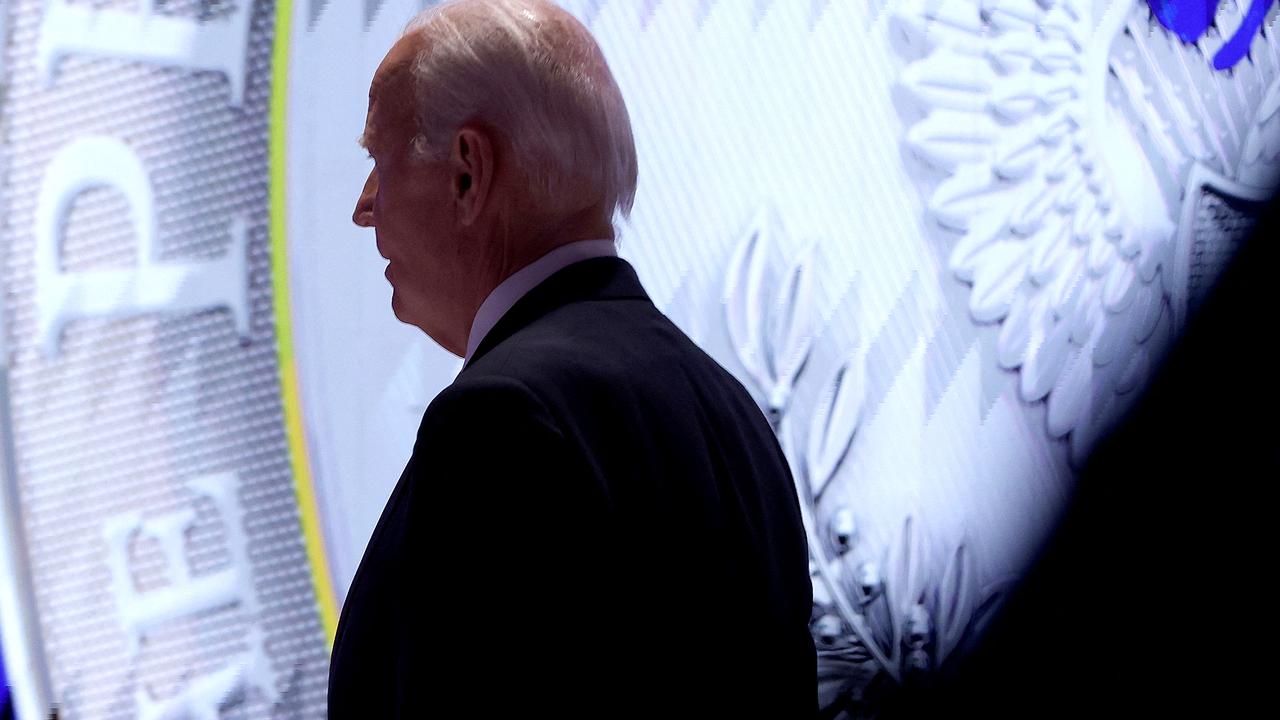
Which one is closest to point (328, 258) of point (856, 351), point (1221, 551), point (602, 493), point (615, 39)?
point (615, 39)

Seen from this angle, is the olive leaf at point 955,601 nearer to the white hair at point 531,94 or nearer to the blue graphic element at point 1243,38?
the blue graphic element at point 1243,38

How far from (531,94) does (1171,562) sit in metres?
1.44

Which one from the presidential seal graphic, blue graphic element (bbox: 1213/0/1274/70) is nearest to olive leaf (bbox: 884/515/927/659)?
the presidential seal graphic

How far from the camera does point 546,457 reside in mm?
622

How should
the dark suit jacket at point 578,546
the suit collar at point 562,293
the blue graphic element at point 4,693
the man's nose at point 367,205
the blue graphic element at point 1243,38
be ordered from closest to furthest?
the dark suit jacket at point 578,546 → the suit collar at point 562,293 → the man's nose at point 367,205 → the blue graphic element at point 4,693 → the blue graphic element at point 1243,38

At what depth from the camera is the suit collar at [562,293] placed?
2.42 ft

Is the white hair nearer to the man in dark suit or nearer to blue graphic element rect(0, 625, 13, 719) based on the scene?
the man in dark suit

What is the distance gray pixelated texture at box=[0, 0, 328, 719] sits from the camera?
1233mm

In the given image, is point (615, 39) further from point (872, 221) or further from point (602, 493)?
point (602, 493)

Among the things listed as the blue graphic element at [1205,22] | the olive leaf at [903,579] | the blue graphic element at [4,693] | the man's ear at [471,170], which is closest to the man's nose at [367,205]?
the man's ear at [471,170]

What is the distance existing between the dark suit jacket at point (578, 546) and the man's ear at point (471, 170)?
7 centimetres

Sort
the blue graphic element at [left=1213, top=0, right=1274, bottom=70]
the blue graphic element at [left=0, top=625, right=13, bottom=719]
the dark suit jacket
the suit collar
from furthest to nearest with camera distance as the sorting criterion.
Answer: the blue graphic element at [left=1213, top=0, right=1274, bottom=70] < the blue graphic element at [left=0, top=625, right=13, bottom=719] < the suit collar < the dark suit jacket

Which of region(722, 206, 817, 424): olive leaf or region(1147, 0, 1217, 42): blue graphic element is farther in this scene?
region(1147, 0, 1217, 42): blue graphic element

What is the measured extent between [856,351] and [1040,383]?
0.30 m
